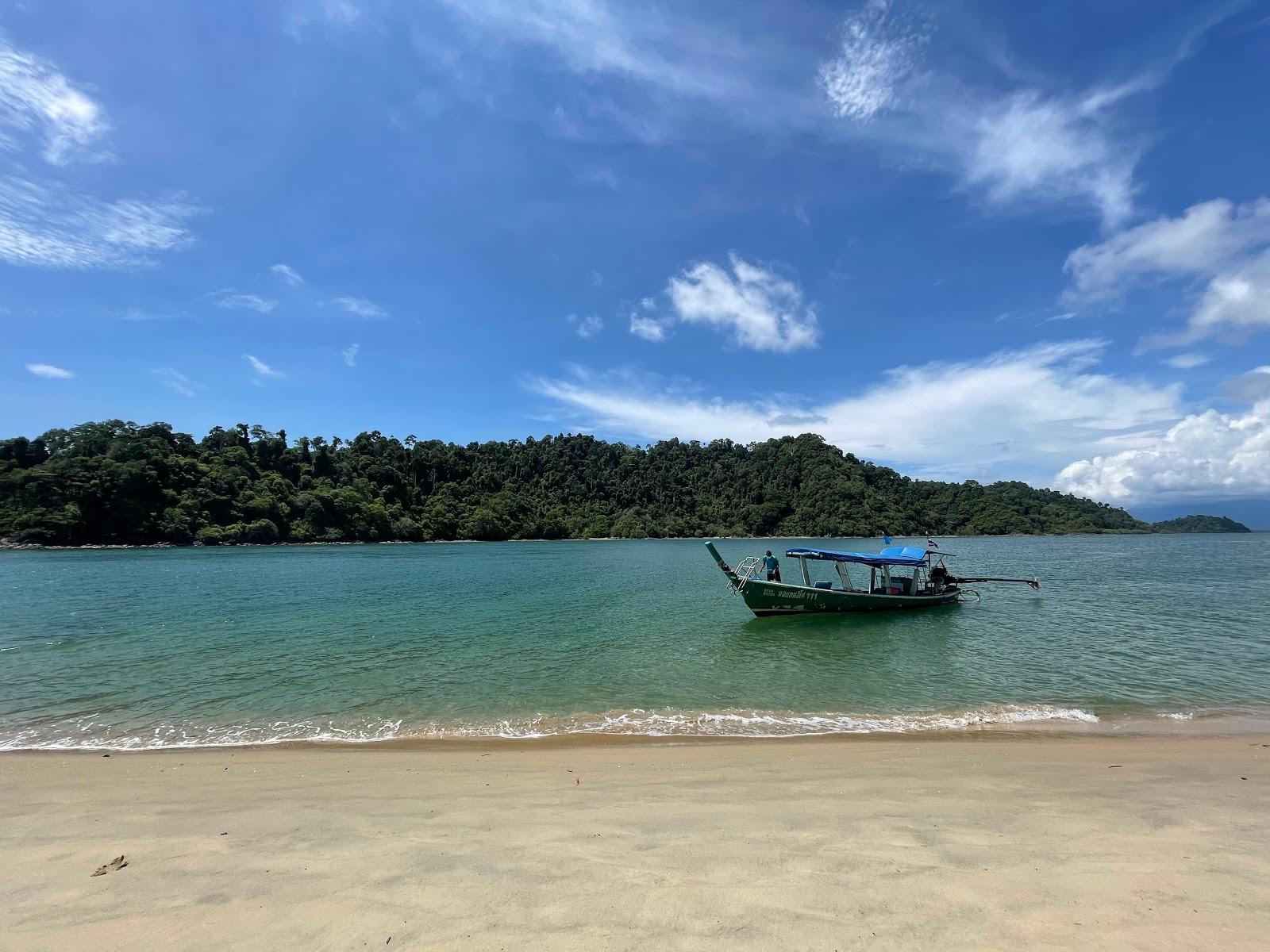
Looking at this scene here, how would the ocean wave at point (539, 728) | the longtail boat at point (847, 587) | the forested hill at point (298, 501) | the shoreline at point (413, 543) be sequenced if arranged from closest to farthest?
the ocean wave at point (539, 728) < the longtail boat at point (847, 587) < the shoreline at point (413, 543) < the forested hill at point (298, 501)

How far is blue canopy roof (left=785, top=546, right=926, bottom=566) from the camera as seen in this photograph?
90.7 feet

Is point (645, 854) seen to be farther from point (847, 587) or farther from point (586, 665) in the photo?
point (847, 587)


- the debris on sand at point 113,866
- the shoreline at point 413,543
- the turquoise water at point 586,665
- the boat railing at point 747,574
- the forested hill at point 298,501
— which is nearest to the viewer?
the debris on sand at point 113,866

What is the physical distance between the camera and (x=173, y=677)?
15898 mm

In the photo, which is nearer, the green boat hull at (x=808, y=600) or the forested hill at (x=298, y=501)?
the green boat hull at (x=808, y=600)

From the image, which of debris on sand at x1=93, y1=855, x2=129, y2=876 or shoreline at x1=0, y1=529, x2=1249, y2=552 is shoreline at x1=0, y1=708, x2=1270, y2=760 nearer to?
debris on sand at x1=93, y1=855, x2=129, y2=876

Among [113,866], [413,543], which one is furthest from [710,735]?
[413,543]

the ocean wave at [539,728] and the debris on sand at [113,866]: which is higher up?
the debris on sand at [113,866]

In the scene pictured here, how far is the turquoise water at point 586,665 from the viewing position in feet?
41.1

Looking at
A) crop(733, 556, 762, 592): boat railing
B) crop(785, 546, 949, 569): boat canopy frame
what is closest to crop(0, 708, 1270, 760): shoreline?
crop(785, 546, 949, 569): boat canopy frame

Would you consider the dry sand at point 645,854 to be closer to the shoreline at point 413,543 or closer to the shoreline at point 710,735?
the shoreline at point 710,735

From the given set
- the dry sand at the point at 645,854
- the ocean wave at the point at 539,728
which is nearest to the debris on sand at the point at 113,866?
the dry sand at the point at 645,854

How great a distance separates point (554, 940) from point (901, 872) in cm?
318

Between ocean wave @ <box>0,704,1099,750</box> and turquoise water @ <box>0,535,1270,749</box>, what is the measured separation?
0.07m
